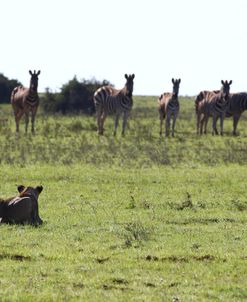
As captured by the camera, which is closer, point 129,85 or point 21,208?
point 21,208

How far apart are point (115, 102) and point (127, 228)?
956 inches

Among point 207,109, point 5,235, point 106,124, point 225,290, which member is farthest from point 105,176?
point 106,124

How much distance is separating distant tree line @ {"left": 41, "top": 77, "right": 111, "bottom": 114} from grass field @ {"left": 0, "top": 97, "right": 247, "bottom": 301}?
1174 inches

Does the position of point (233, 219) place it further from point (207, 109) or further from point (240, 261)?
point (207, 109)

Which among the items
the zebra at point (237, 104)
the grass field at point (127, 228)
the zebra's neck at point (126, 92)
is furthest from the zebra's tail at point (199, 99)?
the grass field at point (127, 228)

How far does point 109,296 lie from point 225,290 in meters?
1.23

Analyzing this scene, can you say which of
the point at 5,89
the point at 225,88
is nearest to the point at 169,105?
the point at 225,88

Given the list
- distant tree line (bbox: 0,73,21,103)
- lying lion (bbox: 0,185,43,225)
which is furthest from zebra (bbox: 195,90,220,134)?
distant tree line (bbox: 0,73,21,103)

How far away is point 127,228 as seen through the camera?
37.2ft

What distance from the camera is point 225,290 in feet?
26.9

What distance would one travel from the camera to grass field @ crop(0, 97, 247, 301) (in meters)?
8.29

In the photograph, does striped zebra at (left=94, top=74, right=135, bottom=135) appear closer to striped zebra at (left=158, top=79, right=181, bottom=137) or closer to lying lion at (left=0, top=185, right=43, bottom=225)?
striped zebra at (left=158, top=79, right=181, bottom=137)

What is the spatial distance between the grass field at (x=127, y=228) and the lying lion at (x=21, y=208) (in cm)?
26

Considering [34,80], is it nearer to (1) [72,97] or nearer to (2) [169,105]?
(2) [169,105]
